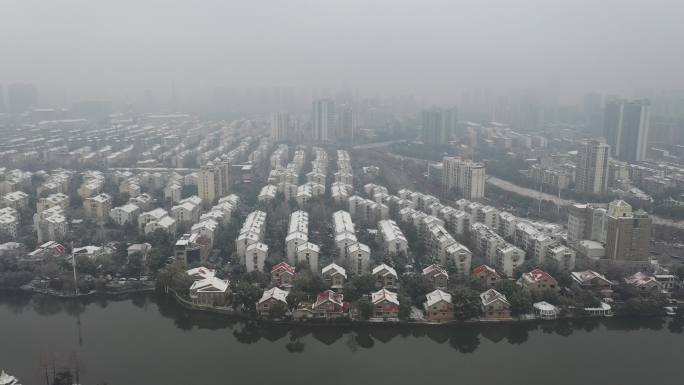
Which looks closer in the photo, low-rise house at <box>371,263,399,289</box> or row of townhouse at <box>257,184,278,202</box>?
low-rise house at <box>371,263,399,289</box>

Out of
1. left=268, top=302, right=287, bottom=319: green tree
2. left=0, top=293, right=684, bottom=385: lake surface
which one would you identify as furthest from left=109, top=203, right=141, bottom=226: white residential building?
left=268, top=302, right=287, bottom=319: green tree

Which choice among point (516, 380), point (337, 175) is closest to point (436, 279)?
Result: point (516, 380)

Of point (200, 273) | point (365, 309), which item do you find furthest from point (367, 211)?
point (365, 309)

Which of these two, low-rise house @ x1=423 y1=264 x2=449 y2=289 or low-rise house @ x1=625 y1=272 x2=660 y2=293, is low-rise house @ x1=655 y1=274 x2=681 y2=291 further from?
low-rise house @ x1=423 y1=264 x2=449 y2=289

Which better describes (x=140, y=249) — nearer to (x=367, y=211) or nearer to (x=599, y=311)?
(x=367, y=211)

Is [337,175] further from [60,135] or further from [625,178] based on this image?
[60,135]

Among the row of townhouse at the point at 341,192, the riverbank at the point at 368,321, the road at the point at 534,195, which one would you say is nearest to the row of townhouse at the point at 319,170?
the row of townhouse at the point at 341,192

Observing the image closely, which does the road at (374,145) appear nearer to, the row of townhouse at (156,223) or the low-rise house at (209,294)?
the row of townhouse at (156,223)
